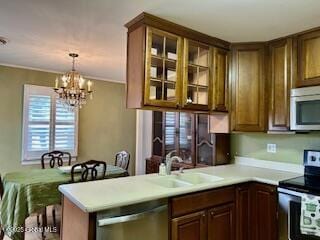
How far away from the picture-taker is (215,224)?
225 centimetres

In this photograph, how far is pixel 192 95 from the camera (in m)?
2.60

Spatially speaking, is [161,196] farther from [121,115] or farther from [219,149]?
[121,115]

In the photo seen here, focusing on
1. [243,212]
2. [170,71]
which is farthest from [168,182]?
[170,71]

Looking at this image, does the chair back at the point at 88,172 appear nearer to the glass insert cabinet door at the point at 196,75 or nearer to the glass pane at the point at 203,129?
the glass pane at the point at 203,129

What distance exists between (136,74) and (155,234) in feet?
4.37

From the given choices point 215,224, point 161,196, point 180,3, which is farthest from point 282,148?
point 180,3

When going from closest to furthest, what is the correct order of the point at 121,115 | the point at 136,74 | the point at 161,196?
the point at 161,196 → the point at 136,74 → the point at 121,115

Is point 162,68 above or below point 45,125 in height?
above

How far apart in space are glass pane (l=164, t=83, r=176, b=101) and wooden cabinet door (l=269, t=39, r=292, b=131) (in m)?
1.15

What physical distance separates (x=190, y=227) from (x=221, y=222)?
0.42 m

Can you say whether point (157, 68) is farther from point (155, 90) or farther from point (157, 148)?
point (157, 148)

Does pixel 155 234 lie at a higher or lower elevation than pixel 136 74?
lower

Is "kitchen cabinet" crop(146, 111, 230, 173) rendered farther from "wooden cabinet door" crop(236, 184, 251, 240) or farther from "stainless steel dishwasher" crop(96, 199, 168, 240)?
"stainless steel dishwasher" crop(96, 199, 168, 240)

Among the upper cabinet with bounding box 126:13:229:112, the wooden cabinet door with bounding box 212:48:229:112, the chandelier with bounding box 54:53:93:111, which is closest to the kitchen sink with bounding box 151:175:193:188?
the upper cabinet with bounding box 126:13:229:112
